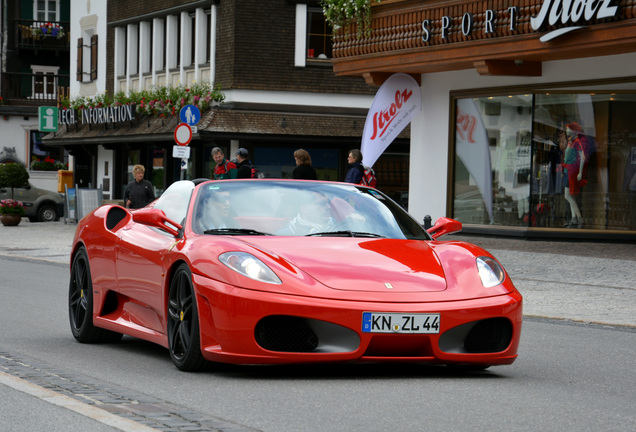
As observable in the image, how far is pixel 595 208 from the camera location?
22828 millimetres

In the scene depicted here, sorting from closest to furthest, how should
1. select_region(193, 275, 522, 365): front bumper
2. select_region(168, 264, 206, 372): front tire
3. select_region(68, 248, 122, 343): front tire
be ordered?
select_region(193, 275, 522, 365): front bumper, select_region(168, 264, 206, 372): front tire, select_region(68, 248, 122, 343): front tire

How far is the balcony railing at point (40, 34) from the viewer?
6128 cm

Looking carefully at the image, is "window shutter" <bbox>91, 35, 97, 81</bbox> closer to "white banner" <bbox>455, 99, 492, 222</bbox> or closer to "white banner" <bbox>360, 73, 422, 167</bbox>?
"white banner" <bbox>360, 73, 422, 167</bbox>

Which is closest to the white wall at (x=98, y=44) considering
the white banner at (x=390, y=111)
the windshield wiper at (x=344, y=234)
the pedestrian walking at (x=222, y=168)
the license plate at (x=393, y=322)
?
the white banner at (x=390, y=111)

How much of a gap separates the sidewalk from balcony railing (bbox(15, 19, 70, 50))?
35.2m

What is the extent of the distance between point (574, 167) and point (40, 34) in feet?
142

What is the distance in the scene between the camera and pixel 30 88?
6091 centimetres

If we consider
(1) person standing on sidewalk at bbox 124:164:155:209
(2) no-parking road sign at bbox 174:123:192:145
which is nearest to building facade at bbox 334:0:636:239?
(2) no-parking road sign at bbox 174:123:192:145

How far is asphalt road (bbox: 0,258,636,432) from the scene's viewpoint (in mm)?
5691

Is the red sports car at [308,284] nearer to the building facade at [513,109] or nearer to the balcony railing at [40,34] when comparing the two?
the building facade at [513,109]

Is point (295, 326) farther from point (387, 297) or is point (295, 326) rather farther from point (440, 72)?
point (440, 72)

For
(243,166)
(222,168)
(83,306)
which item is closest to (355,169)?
(243,166)

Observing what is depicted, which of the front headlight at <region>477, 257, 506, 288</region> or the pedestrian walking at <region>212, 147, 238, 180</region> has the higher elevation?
the pedestrian walking at <region>212, 147, 238, 180</region>

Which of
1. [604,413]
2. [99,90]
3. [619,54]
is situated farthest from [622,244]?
[99,90]
